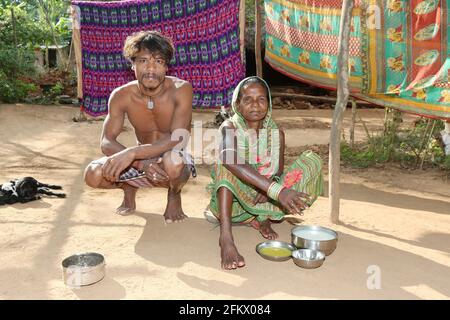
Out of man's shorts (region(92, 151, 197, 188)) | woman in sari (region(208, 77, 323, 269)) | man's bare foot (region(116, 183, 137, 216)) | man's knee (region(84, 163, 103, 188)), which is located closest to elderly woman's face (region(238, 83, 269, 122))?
woman in sari (region(208, 77, 323, 269))

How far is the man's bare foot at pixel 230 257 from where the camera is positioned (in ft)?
8.05

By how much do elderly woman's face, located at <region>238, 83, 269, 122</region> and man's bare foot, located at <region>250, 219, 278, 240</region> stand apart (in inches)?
28.8

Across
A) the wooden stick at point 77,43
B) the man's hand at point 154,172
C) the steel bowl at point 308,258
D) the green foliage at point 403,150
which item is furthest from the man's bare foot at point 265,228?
the wooden stick at point 77,43

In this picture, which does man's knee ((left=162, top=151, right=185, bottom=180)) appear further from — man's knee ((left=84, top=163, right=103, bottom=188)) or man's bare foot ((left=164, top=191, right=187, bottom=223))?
man's knee ((left=84, top=163, right=103, bottom=188))

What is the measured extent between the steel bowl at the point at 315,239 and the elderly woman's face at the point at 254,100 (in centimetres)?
74

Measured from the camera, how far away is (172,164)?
301cm

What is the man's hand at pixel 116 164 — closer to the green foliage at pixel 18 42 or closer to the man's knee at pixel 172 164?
A: the man's knee at pixel 172 164

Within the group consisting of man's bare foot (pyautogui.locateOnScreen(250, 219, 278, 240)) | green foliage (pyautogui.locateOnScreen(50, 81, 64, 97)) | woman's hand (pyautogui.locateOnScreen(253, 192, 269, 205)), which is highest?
woman's hand (pyautogui.locateOnScreen(253, 192, 269, 205))

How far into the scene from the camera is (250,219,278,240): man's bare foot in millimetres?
2961

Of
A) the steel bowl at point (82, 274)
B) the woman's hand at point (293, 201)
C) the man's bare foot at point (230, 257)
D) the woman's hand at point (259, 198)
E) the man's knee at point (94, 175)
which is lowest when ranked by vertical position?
the man's bare foot at point (230, 257)

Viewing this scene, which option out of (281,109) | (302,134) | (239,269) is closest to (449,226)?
(239,269)
